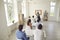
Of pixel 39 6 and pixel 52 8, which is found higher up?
pixel 39 6

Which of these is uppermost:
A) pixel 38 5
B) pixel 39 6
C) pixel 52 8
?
pixel 38 5

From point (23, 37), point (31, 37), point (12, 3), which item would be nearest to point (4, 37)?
point (31, 37)

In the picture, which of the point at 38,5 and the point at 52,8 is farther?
the point at 38,5

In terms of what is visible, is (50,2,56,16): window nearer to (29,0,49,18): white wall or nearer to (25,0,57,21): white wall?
(25,0,57,21): white wall

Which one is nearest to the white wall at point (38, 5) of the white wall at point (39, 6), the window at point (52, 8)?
the white wall at point (39, 6)

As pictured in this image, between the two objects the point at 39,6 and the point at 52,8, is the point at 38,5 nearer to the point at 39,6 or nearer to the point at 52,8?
the point at 39,6

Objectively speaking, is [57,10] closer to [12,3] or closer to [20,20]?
[20,20]

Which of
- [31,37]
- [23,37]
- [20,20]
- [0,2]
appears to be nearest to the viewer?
[23,37]

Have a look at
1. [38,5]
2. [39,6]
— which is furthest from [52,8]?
[38,5]

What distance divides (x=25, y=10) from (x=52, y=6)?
329cm

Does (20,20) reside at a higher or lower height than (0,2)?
lower

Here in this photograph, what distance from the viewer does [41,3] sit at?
1114 cm

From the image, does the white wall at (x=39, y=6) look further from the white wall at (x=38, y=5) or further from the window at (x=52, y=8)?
the window at (x=52, y=8)

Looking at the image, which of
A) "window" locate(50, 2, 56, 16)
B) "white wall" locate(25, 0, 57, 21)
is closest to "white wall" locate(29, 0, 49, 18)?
"white wall" locate(25, 0, 57, 21)
